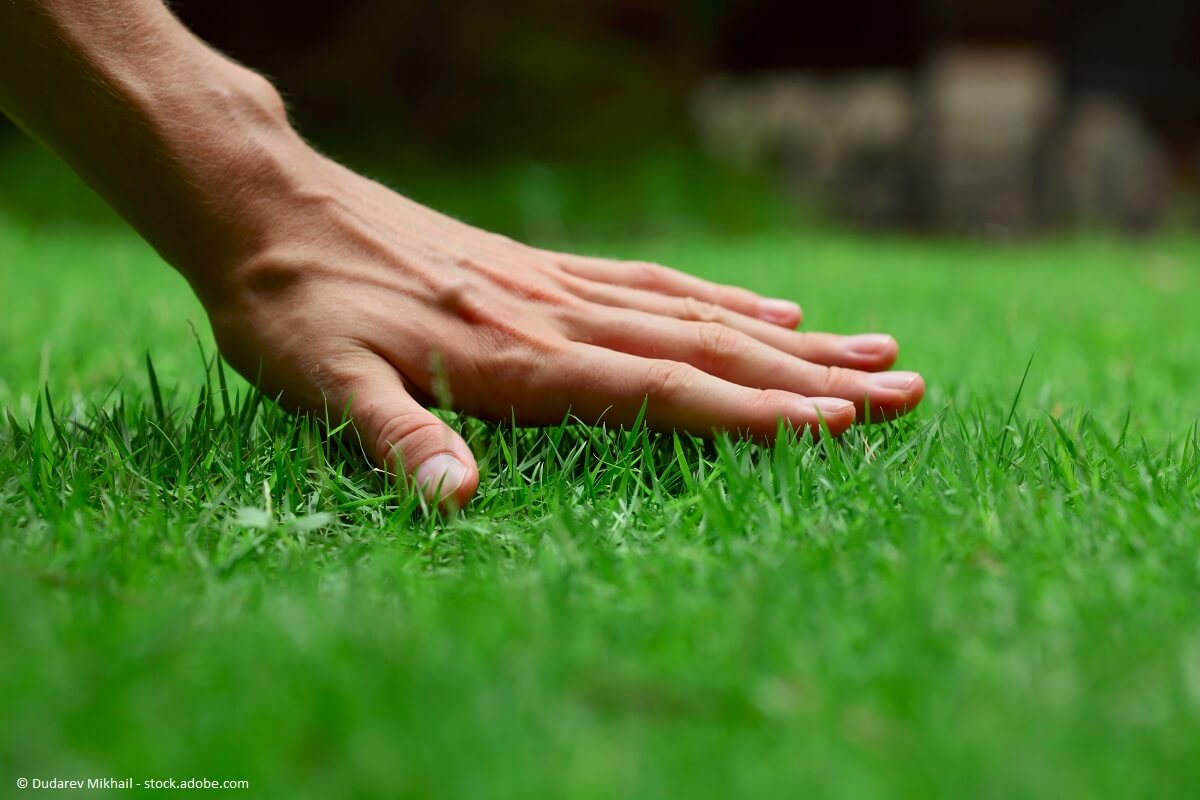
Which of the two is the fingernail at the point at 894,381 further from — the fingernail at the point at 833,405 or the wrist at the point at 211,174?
the wrist at the point at 211,174

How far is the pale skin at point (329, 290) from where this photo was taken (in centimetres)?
145

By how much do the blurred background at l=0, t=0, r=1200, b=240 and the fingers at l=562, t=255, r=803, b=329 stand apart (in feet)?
19.1

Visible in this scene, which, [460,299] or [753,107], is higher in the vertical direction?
[460,299]

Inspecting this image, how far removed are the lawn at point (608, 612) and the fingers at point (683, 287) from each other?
0.32m

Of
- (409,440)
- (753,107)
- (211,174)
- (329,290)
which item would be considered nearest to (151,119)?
(211,174)

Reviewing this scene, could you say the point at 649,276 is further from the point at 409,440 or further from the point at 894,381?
the point at 409,440

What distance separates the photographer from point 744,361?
5.15 feet

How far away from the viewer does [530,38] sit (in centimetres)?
912

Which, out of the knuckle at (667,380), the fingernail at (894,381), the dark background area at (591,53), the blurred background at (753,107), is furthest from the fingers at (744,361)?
the dark background area at (591,53)

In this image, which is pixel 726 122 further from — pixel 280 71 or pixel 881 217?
pixel 280 71

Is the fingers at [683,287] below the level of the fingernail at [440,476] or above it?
above

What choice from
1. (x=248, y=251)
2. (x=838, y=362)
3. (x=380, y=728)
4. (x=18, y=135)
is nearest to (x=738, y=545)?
(x=380, y=728)

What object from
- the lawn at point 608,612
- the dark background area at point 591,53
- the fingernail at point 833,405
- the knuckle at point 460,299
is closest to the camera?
the lawn at point 608,612

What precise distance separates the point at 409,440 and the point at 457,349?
0.64 ft
